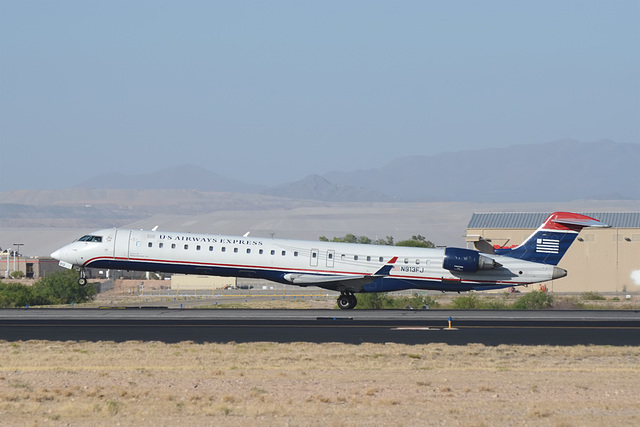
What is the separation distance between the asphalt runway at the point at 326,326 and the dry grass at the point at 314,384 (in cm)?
199

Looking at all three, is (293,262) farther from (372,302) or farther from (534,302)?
(534,302)

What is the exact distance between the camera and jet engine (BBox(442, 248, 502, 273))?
39.4m

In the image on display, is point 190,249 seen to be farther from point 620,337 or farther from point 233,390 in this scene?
point 233,390

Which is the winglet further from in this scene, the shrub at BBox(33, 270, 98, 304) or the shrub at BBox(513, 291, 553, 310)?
the shrub at BBox(33, 270, 98, 304)

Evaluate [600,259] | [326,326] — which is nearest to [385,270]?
[326,326]

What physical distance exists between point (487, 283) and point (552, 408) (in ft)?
79.7

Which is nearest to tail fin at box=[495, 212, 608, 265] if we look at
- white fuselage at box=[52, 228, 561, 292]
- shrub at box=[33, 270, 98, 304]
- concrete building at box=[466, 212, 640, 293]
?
white fuselage at box=[52, 228, 561, 292]

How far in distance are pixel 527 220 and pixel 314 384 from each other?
64795 millimetres

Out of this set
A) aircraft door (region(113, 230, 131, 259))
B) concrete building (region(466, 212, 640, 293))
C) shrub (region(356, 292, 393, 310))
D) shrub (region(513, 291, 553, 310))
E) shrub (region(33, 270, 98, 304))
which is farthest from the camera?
concrete building (region(466, 212, 640, 293))

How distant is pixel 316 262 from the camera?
39.6 meters

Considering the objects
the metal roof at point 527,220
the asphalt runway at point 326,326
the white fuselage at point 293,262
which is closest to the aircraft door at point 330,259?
the white fuselage at point 293,262

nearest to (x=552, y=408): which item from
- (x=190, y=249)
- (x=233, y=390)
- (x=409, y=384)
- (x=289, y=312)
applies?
(x=409, y=384)

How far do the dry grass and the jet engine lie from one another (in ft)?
47.1

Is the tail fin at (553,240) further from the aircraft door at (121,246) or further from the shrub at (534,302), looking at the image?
the aircraft door at (121,246)
